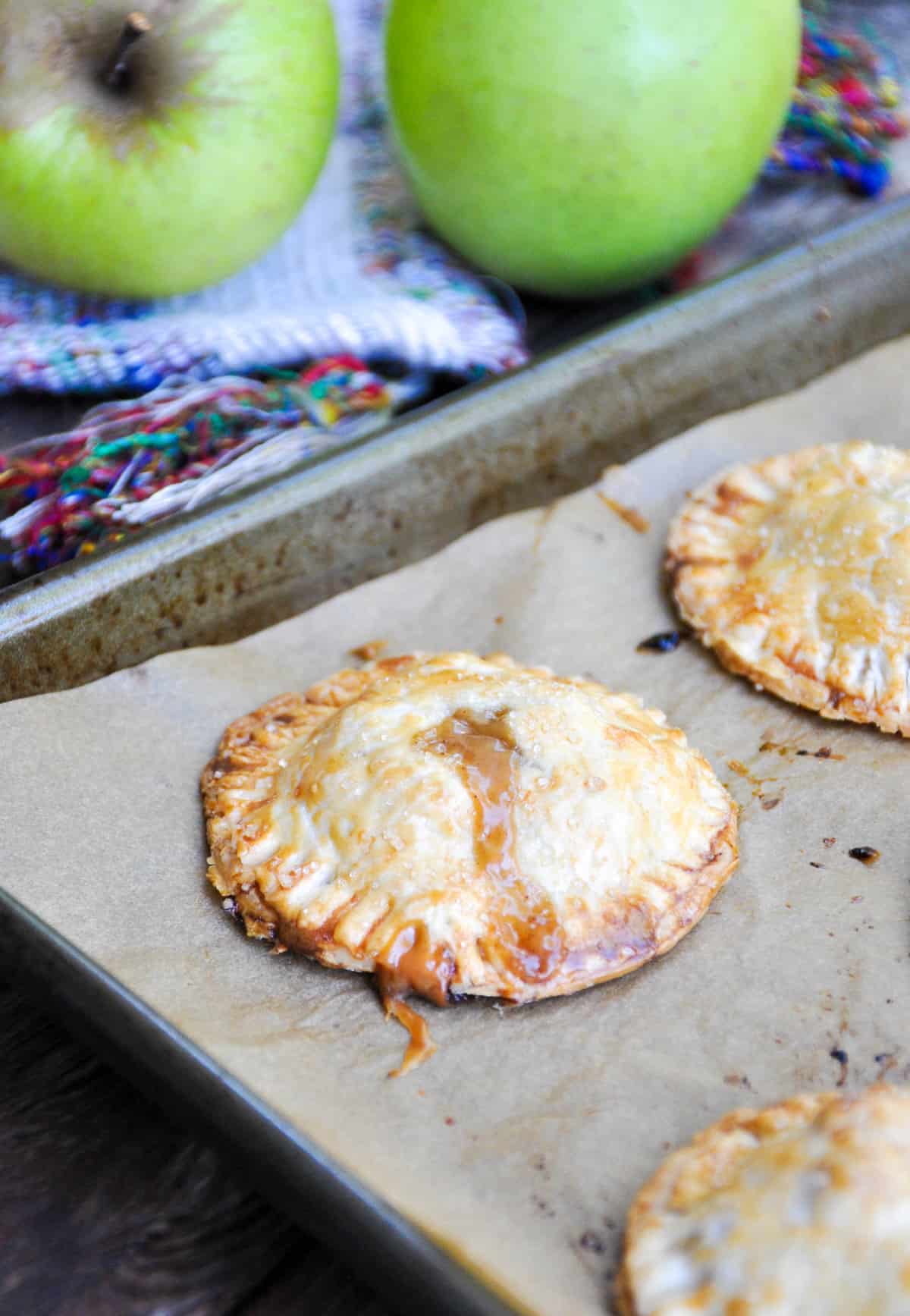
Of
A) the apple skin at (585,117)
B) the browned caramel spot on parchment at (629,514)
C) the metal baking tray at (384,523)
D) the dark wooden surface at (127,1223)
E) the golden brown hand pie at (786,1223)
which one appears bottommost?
the dark wooden surface at (127,1223)

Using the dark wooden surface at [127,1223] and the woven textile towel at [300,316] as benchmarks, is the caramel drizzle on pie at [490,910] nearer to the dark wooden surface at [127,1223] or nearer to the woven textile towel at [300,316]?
the dark wooden surface at [127,1223]

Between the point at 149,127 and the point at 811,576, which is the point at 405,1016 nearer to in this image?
the point at 811,576

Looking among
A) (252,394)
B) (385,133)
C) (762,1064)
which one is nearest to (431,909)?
(762,1064)

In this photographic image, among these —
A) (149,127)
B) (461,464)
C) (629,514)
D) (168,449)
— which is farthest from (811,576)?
(149,127)

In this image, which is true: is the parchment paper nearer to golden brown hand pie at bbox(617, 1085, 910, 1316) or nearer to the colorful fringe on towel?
golden brown hand pie at bbox(617, 1085, 910, 1316)

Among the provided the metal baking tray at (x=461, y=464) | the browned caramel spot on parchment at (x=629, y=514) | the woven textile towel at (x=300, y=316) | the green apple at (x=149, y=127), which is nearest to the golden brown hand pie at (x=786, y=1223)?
the metal baking tray at (x=461, y=464)
